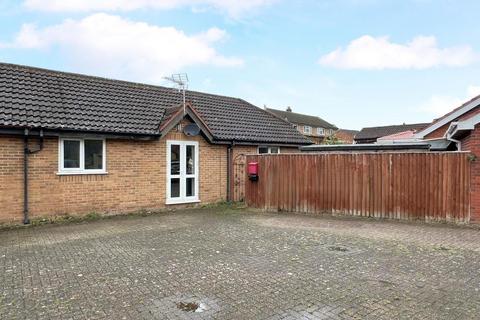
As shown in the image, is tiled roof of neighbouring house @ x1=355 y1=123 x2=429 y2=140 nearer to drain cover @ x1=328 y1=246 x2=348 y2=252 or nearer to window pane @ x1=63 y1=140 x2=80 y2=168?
window pane @ x1=63 y1=140 x2=80 y2=168

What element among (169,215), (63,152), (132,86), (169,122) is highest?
(132,86)

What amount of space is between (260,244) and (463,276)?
358 centimetres

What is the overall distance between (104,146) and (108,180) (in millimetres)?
1024

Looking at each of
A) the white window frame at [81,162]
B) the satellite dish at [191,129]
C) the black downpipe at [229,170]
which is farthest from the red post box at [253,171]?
the white window frame at [81,162]

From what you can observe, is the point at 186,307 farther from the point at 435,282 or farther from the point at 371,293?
the point at 435,282

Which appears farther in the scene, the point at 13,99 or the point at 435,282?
the point at 13,99

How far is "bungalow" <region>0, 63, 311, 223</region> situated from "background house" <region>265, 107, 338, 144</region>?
2023 inches

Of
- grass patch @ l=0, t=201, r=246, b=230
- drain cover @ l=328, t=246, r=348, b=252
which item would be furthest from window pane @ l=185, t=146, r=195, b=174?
drain cover @ l=328, t=246, r=348, b=252

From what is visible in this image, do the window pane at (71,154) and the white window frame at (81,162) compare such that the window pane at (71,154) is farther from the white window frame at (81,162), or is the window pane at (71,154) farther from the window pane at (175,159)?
the window pane at (175,159)

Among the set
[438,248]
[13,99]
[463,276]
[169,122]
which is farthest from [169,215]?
[463,276]

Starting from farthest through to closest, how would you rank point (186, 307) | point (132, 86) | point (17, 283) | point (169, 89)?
point (169, 89), point (132, 86), point (17, 283), point (186, 307)

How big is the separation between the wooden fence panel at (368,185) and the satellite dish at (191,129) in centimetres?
214

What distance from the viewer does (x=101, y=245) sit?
25.6ft

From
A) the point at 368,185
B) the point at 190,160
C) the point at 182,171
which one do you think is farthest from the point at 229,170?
the point at 368,185
